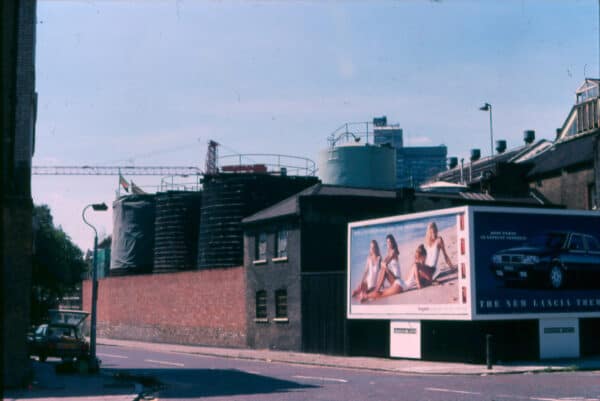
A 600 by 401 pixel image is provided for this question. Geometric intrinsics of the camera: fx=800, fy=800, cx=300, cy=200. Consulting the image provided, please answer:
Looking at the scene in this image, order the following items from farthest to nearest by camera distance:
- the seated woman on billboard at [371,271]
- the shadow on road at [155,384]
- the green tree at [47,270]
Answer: the green tree at [47,270], the seated woman on billboard at [371,271], the shadow on road at [155,384]

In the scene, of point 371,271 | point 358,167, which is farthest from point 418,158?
point 371,271

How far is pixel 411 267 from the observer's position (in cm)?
3148

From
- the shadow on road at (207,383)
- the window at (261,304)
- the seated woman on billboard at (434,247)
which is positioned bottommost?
the shadow on road at (207,383)

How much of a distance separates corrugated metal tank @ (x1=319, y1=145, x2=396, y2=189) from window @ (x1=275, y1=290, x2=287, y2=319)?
15.7 m

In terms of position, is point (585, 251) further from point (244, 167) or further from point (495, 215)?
point (244, 167)

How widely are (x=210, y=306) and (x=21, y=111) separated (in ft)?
90.3

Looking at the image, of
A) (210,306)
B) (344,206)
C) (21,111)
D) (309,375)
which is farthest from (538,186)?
(21,111)

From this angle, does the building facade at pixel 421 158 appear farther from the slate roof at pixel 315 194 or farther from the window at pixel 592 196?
the slate roof at pixel 315 194

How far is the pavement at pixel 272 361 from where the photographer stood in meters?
19.4

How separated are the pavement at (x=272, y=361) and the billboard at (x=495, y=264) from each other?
1962mm

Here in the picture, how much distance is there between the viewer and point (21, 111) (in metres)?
22.0

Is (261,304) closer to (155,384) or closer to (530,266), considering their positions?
(530,266)

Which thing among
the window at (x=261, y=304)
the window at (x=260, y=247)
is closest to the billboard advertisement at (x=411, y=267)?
the window at (x=260, y=247)

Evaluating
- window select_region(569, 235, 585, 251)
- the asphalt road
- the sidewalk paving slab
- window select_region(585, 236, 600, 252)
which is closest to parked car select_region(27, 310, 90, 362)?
the asphalt road
